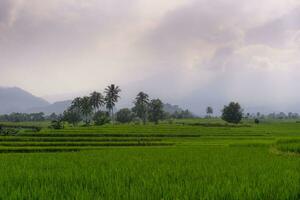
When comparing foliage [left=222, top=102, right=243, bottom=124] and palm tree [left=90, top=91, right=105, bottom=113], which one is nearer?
foliage [left=222, top=102, right=243, bottom=124]

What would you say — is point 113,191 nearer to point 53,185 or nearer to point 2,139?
point 53,185

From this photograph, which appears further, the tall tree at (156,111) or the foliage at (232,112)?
the tall tree at (156,111)

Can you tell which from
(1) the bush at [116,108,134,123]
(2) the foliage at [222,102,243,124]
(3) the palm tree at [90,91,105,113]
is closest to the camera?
(2) the foliage at [222,102,243,124]

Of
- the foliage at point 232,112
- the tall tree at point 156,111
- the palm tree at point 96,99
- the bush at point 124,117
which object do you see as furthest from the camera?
the bush at point 124,117

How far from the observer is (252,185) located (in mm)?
9766

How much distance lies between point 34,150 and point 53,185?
27343mm

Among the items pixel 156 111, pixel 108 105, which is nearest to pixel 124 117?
pixel 156 111

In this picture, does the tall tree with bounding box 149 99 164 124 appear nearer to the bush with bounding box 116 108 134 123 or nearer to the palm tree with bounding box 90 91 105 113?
the bush with bounding box 116 108 134 123

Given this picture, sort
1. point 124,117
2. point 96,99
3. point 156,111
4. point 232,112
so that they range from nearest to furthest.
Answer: point 232,112 → point 96,99 → point 156,111 → point 124,117

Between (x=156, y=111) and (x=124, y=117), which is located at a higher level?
(x=156, y=111)

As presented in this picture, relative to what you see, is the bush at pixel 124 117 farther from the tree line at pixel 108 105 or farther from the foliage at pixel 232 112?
the foliage at pixel 232 112

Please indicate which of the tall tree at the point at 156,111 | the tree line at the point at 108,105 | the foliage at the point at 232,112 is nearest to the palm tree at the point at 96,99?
the tree line at the point at 108,105

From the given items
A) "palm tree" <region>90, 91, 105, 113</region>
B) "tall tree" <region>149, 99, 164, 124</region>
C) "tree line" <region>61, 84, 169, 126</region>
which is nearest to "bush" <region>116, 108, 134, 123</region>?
"tree line" <region>61, 84, 169, 126</region>

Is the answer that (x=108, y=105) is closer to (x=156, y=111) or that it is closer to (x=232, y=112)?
(x=156, y=111)
